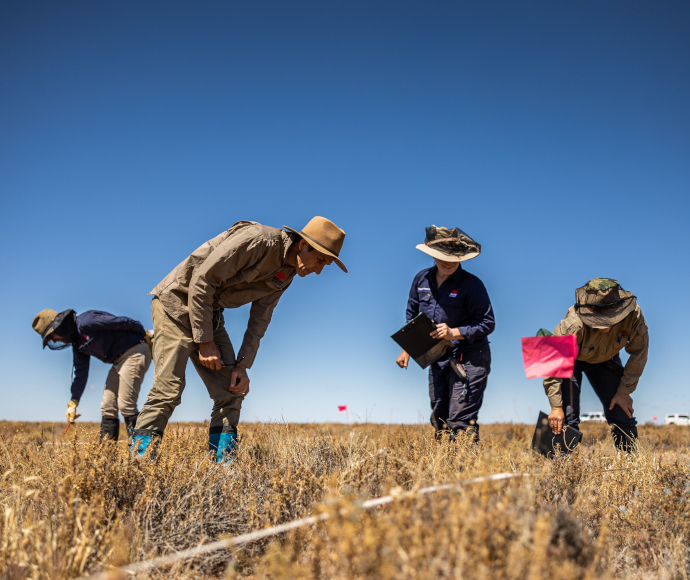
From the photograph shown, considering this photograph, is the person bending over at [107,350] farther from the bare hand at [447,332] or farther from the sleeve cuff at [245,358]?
the bare hand at [447,332]

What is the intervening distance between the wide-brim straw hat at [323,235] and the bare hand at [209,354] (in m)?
1.17

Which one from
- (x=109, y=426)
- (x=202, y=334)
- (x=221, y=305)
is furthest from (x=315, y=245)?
(x=109, y=426)

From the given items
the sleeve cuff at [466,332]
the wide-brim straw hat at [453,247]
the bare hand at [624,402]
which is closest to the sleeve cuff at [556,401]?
the bare hand at [624,402]

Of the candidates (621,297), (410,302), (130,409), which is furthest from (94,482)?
(621,297)

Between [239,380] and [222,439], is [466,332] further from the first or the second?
[222,439]

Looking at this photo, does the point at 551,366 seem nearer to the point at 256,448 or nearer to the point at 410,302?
the point at 410,302

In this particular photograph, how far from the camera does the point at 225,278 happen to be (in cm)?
391

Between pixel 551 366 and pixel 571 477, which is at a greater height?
pixel 551 366

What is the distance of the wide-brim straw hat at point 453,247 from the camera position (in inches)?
188

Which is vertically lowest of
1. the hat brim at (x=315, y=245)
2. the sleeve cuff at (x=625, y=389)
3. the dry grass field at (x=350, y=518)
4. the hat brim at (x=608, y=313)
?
the dry grass field at (x=350, y=518)

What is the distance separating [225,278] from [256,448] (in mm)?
1716

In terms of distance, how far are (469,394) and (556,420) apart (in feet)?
4.01

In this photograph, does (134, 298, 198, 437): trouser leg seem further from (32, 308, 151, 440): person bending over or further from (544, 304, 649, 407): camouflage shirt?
(544, 304, 649, 407): camouflage shirt

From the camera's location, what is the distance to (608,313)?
5.14 meters
